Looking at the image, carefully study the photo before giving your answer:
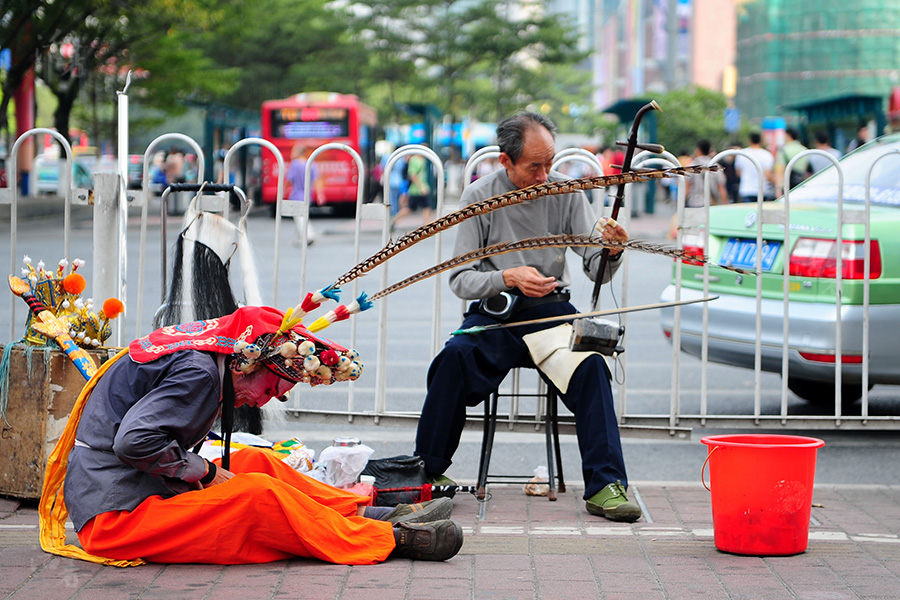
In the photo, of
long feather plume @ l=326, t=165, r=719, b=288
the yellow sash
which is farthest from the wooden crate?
long feather plume @ l=326, t=165, r=719, b=288

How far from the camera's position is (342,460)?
16.6ft

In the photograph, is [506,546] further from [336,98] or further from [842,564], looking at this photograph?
[336,98]

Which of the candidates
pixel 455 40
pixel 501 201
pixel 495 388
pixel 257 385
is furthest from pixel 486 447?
pixel 455 40

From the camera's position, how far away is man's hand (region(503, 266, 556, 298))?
17.1 feet

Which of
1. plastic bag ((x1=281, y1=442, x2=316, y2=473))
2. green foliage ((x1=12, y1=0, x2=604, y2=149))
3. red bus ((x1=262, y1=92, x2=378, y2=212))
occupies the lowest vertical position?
plastic bag ((x1=281, y1=442, x2=316, y2=473))

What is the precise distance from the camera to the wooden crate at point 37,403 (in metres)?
5.01

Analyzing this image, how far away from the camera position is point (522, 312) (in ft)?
17.9

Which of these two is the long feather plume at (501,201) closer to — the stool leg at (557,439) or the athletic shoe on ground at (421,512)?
the athletic shoe on ground at (421,512)

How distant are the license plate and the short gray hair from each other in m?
1.70

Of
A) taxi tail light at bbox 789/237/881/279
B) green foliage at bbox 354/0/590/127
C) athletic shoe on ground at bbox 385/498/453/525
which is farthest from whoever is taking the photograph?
green foliage at bbox 354/0/590/127

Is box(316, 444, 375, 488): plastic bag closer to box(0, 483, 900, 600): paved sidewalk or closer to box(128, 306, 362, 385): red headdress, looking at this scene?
box(0, 483, 900, 600): paved sidewalk

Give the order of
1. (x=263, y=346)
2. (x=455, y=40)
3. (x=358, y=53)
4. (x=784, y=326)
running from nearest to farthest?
(x=263, y=346) → (x=784, y=326) → (x=455, y=40) → (x=358, y=53)

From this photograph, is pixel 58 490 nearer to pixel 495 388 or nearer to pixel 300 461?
pixel 300 461

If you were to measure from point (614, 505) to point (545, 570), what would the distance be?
30.0 inches
